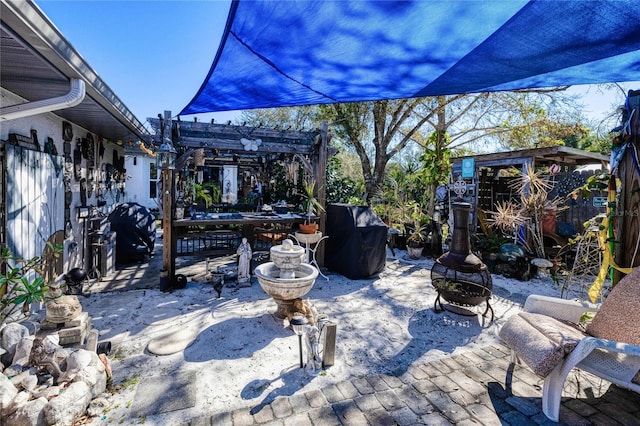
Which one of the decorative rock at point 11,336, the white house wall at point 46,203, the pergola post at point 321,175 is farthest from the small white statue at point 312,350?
the pergola post at point 321,175

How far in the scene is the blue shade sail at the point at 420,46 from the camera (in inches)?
56.7

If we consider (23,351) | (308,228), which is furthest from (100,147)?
(23,351)

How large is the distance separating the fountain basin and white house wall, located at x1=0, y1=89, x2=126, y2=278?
103 inches

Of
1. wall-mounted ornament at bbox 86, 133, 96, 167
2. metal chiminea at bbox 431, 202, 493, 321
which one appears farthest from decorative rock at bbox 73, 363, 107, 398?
wall-mounted ornament at bbox 86, 133, 96, 167

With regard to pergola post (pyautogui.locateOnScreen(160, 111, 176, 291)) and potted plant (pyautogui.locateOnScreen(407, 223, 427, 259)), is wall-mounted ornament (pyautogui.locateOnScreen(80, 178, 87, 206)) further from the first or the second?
potted plant (pyautogui.locateOnScreen(407, 223, 427, 259))

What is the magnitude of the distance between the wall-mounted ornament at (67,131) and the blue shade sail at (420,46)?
11.3ft

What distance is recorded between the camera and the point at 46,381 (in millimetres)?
2201

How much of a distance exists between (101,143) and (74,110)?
8.85ft

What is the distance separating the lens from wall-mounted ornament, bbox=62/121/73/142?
4.55 meters

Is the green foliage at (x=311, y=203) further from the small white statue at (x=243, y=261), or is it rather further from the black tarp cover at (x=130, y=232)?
the black tarp cover at (x=130, y=232)

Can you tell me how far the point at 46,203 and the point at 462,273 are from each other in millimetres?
5475

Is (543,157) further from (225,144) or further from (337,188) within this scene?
(225,144)

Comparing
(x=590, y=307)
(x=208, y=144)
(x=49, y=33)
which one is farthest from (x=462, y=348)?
(x=208, y=144)

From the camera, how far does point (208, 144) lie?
17.8 ft
